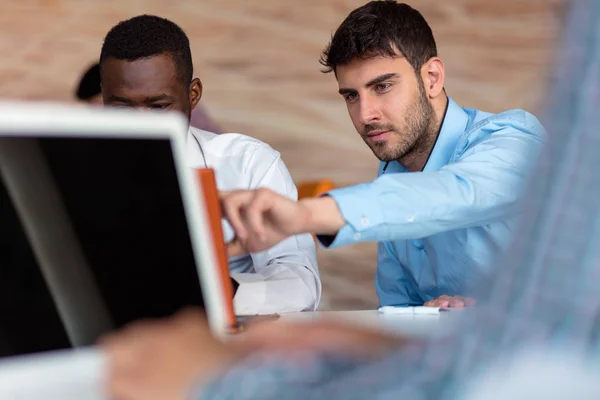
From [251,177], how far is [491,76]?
7.36 feet

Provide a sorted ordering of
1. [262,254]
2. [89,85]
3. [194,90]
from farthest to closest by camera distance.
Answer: [89,85] < [194,90] < [262,254]

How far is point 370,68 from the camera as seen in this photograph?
202cm

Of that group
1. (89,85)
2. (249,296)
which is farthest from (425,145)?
(89,85)

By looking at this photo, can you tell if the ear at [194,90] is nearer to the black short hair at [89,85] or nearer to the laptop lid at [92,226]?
the black short hair at [89,85]

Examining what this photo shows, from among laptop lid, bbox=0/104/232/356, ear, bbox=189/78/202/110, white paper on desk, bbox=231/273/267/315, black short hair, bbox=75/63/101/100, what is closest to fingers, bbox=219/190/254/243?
laptop lid, bbox=0/104/232/356

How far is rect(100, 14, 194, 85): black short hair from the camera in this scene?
212 centimetres

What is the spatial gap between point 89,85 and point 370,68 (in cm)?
182

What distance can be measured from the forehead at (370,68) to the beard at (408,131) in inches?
3.0

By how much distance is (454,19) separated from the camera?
399 cm

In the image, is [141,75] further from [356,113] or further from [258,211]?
[258,211]

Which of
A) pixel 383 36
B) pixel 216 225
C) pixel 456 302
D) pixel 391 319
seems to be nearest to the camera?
pixel 216 225

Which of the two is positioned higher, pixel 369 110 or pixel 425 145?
pixel 369 110

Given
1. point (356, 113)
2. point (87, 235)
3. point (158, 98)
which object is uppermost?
point (87, 235)

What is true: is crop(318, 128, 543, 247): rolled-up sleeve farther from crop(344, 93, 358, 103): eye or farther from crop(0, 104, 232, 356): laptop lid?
crop(344, 93, 358, 103): eye
